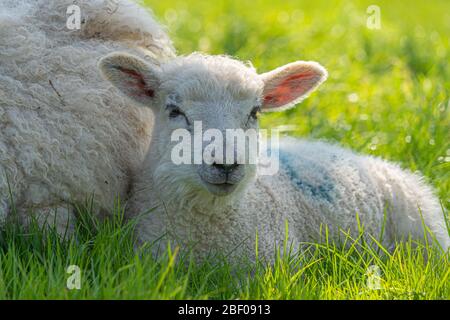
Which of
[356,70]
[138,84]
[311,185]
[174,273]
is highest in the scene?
[356,70]

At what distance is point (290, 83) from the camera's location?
5.02m

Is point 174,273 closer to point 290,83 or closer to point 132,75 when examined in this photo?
point 132,75

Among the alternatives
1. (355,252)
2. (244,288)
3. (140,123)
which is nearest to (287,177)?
(355,252)

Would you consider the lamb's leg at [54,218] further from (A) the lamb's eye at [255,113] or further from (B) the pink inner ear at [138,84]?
(A) the lamb's eye at [255,113]

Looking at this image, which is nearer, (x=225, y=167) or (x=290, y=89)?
(x=225, y=167)

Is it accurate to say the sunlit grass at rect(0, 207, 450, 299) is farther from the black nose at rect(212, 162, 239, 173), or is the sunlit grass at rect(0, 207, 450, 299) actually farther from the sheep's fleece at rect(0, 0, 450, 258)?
the black nose at rect(212, 162, 239, 173)

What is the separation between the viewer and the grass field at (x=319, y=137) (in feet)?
13.2

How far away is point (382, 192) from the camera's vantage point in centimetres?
559

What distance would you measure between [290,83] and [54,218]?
4.97 feet

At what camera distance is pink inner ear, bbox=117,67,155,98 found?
4.77 m

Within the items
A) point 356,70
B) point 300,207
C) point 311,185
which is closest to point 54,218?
point 300,207

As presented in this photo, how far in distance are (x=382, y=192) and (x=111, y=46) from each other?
6.25 ft

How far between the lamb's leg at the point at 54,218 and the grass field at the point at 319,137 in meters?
0.07

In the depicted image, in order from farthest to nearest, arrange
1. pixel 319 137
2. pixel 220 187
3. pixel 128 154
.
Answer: pixel 319 137, pixel 128 154, pixel 220 187
